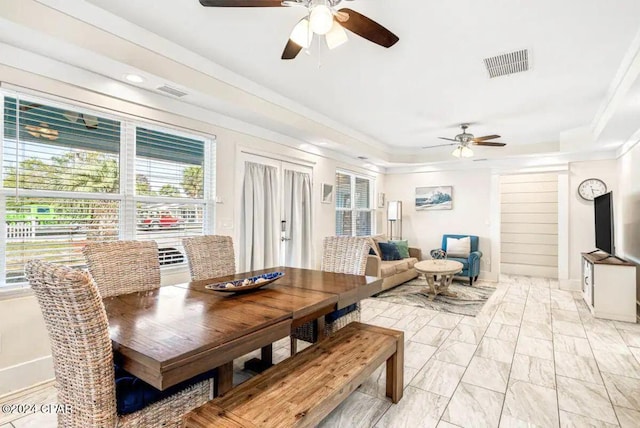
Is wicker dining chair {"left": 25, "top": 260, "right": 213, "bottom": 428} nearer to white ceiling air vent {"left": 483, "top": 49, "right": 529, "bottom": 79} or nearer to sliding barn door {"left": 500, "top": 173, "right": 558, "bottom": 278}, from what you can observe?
white ceiling air vent {"left": 483, "top": 49, "right": 529, "bottom": 79}

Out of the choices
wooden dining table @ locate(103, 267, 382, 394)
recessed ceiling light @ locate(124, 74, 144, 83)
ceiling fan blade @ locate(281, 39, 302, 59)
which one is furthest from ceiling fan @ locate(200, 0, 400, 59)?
wooden dining table @ locate(103, 267, 382, 394)

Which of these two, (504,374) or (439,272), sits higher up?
(439,272)

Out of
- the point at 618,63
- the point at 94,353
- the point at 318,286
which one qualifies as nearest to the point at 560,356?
the point at 318,286

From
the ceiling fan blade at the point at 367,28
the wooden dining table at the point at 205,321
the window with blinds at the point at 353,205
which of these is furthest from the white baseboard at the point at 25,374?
the window with blinds at the point at 353,205

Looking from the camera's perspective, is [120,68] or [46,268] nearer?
[46,268]

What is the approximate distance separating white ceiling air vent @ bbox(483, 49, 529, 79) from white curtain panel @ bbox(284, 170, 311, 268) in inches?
109

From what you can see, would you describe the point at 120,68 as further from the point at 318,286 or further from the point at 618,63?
the point at 618,63

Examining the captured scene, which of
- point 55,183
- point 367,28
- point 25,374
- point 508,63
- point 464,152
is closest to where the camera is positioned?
point 367,28

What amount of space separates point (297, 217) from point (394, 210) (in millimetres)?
2953

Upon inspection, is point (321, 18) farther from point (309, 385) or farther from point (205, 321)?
point (309, 385)

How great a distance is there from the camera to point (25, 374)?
8.02 feet

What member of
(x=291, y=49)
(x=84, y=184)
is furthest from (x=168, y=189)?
(x=291, y=49)

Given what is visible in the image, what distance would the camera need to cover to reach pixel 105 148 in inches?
115

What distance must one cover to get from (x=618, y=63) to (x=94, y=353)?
4347 mm
